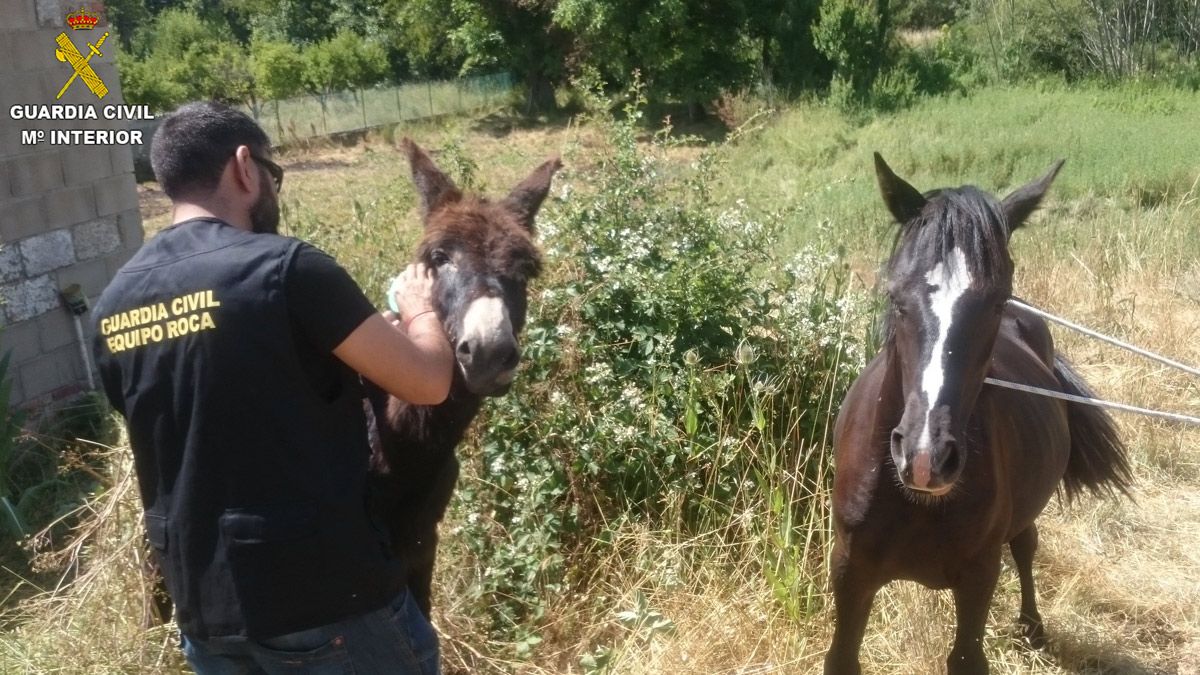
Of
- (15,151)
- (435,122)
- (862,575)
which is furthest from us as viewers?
(435,122)

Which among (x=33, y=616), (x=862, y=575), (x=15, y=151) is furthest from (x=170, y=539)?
(x=15, y=151)

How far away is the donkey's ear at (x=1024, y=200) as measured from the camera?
312 centimetres

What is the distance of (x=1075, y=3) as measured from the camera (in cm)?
2452

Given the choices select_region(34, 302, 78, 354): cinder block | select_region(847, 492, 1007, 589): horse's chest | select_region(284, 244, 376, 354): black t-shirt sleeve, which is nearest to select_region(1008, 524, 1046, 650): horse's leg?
select_region(847, 492, 1007, 589): horse's chest

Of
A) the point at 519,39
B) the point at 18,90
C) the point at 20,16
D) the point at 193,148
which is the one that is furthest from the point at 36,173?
the point at 519,39

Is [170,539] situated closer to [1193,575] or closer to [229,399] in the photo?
[229,399]

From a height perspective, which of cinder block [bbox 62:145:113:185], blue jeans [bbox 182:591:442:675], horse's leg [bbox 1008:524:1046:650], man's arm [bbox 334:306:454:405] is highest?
cinder block [bbox 62:145:113:185]

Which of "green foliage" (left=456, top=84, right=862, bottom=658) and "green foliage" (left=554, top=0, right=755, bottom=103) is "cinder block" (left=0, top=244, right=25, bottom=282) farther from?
"green foliage" (left=554, top=0, right=755, bottom=103)

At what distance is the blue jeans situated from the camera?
85.3 inches

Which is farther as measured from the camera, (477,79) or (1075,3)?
(477,79)

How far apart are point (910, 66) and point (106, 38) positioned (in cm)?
2203

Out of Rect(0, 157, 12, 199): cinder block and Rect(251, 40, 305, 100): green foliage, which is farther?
Rect(251, 40, 305, 100): green foliage

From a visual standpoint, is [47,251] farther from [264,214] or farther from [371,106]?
[371,106]

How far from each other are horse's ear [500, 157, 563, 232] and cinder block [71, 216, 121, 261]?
16.4 ft
